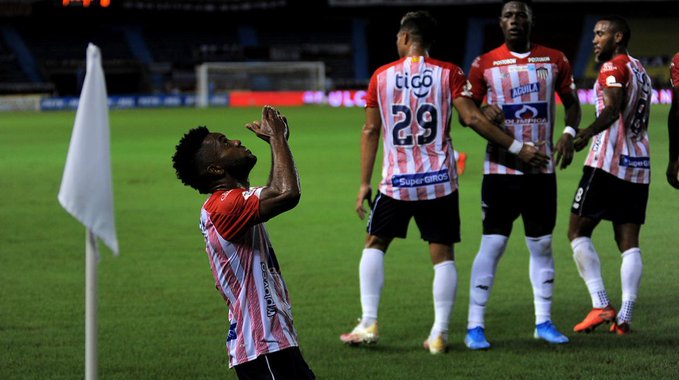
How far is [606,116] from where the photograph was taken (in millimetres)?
6840

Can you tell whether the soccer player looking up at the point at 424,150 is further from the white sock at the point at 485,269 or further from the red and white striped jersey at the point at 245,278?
the red and white striped jersey at the point at 245,278

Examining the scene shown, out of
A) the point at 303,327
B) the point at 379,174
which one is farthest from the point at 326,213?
the point at 303,327

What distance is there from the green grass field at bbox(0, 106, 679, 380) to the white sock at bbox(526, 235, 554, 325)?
213mm

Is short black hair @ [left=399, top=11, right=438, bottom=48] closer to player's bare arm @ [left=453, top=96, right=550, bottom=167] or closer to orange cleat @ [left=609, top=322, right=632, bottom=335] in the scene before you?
player's bare arm @ [left=453, top=96, right=550, bottom=167]

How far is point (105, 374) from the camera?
20.5 ft

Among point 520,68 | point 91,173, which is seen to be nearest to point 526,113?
point 520,68

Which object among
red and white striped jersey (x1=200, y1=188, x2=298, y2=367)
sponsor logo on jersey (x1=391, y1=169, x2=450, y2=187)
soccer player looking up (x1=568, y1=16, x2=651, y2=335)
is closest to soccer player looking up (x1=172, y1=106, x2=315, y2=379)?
red and white striped jersey (x1=200, y1=188, x2=298, y2=367)

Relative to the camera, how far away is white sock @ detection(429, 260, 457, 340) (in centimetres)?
668

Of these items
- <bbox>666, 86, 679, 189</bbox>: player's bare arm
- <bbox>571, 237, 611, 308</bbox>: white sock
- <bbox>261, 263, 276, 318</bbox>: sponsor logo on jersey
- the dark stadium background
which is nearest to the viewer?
<bbox>261, 263, 276, 318</bbox>: sponsor logo on jersey

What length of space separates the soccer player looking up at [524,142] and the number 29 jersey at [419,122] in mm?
218

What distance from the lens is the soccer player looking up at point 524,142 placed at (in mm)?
6715

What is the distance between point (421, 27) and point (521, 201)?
1.30 m

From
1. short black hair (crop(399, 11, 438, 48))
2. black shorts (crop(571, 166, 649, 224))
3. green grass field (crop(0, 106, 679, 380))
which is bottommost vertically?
green grass field (crop(0, 106, 679, 380))

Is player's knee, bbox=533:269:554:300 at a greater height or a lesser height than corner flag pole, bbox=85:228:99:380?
lesser
